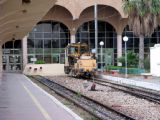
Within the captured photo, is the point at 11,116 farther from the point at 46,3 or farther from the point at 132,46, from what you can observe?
the point at 132,46

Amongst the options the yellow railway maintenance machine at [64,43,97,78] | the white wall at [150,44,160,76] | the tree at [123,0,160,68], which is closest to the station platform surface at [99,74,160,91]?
the yellow railway maintenance machine at [64,43,97,78]

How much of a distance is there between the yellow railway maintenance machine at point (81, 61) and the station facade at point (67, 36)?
18.6 meters

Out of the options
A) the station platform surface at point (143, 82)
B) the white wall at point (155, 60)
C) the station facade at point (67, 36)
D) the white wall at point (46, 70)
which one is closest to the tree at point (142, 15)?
the white wall at point (155, 60)

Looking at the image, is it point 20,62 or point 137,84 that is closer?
point 137,84

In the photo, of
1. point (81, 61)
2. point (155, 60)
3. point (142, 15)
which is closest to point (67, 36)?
point (142, 15)

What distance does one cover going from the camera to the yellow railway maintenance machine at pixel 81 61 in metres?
47.2

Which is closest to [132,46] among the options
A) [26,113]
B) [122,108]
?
[122,108]

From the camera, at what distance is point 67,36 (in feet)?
234

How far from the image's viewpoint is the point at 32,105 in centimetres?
1825

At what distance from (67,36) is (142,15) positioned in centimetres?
2110

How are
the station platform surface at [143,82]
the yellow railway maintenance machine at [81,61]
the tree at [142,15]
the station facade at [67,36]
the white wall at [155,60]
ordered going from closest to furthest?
the station platform surface at [143,82] → the white wall at [155,60] → the yellow railway maintenance machine at [81,61] → the tree at [142,15] → the station facade at [67,36]

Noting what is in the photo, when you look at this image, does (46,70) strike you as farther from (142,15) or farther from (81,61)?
(142,15)

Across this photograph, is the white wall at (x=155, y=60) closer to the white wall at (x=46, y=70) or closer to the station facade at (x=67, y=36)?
the white wall at (x=46, y=70)

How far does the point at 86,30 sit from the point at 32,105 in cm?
5405
